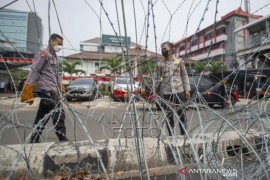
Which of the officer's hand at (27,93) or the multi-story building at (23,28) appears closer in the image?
the multi-story building at (23,28)

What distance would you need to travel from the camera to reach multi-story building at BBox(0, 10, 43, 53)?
101 centimetres

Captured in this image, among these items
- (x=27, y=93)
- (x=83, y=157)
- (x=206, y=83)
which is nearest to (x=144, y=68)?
(x=83, y=157)

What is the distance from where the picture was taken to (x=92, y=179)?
151 cm

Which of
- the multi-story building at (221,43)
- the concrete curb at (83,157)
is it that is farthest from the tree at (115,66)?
the concrete curb at (83,157)

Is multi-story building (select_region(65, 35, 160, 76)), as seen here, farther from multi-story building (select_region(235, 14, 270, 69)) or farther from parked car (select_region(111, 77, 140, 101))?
multi-story building (select_region(235, 14, 270, 69))

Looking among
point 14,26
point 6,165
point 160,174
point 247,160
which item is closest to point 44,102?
point 6,165

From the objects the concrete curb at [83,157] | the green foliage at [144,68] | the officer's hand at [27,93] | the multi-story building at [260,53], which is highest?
the multi-story building at [260,53]

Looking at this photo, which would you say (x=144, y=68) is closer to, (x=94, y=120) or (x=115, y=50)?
(x=115, y=50)

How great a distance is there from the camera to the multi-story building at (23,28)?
101 cm

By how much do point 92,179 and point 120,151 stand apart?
32 centimetres

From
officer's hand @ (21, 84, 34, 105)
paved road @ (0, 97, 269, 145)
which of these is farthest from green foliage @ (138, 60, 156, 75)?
officer's hand @ (21, 84, 34, 105)

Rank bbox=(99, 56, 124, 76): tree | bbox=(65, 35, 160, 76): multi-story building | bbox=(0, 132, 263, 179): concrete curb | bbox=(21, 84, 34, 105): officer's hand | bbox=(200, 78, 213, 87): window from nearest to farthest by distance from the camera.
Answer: bbox=(65, 35, 160, 76): multi-story building
bbox=(99, 56, 124, 76): tree
bbox=(0, 132, 263, 179): concrete curb
bbox=(21, 84, 34, 105): officer's hand
bbox=(200, 78, 213, 87): window

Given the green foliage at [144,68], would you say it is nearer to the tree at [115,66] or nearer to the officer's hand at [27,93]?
the tree at [115,66]

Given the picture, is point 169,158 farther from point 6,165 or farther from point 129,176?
point 6,165
